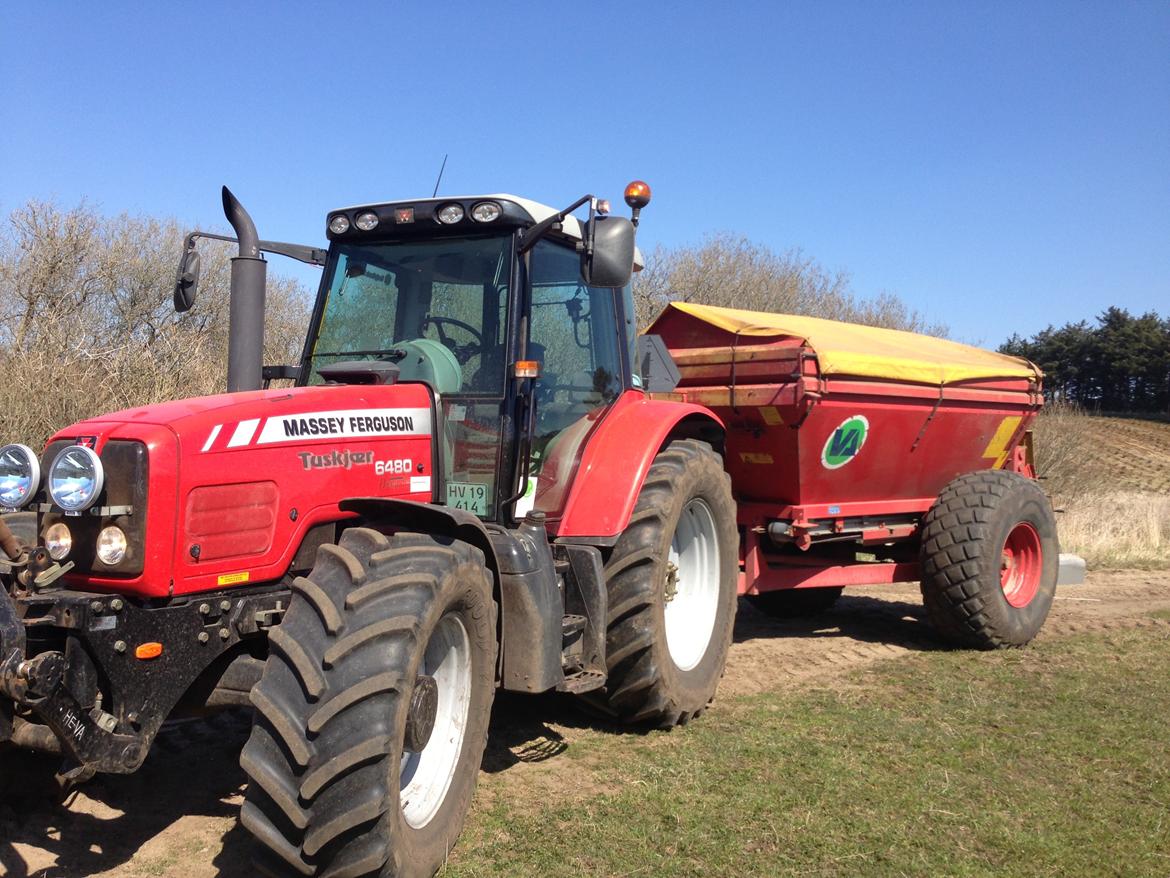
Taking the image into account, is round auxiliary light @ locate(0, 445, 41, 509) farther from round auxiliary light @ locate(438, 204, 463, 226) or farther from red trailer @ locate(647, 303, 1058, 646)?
red trailer @ locate(647, 303, 1058, 646)

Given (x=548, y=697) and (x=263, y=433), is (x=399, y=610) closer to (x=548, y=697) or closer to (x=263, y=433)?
(x=263, y=433)

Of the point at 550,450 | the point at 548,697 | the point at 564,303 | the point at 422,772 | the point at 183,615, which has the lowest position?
the point at 548,697

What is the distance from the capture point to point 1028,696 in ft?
18.3

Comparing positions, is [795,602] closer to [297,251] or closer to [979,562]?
[979,562]

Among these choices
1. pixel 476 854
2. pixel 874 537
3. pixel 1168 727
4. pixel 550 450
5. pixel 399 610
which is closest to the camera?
pixel 399 610

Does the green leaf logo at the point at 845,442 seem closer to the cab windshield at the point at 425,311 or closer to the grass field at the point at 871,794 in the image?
the grass field at the point at 871,794

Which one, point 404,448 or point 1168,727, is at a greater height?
point 404,448

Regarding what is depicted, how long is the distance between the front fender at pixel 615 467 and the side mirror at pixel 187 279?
1.87 meters

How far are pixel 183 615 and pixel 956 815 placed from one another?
288cm

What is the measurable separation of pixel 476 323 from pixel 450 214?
47 centimetres

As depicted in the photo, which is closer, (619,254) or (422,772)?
(422,772)

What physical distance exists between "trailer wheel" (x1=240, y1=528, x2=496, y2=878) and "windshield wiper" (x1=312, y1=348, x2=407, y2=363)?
1.13 meters

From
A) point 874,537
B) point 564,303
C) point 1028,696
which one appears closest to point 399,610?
point 564,303

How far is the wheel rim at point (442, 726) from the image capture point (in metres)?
3.35
